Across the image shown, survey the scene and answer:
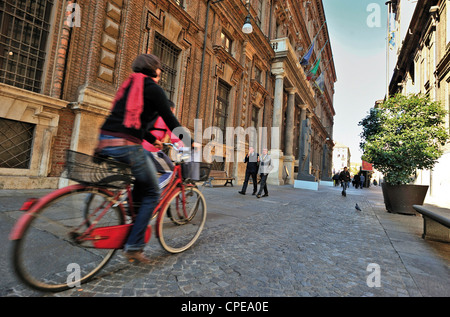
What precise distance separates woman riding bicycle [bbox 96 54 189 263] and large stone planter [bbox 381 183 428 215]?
6.71 meters

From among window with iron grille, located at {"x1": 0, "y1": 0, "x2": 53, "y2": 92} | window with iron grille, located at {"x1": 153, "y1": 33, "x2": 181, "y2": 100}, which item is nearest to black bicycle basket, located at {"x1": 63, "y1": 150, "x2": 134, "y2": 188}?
window with iron grille, located at {"x1": 0, "y1": 0, "x2": 53, "y2": 92}

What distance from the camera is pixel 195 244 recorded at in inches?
118

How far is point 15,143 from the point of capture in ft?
17.8

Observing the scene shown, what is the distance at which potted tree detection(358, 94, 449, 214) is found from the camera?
6.26m

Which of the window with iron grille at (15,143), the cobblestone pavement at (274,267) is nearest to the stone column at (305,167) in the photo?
the cobblestone pavement at (274,267)

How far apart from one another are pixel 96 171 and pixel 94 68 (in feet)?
19.6

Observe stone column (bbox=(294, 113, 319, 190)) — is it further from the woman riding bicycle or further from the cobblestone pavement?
the woman riding bicycle

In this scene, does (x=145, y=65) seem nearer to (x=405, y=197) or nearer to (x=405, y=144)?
(x=405, y=144)

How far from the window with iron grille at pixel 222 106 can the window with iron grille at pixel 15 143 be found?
839cm

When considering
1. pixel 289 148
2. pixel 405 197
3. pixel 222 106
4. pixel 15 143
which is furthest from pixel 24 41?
pixel 289 148

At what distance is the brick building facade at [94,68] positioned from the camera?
5.47m

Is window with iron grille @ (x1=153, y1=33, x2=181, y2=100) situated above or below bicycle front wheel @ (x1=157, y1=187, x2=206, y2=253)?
above
